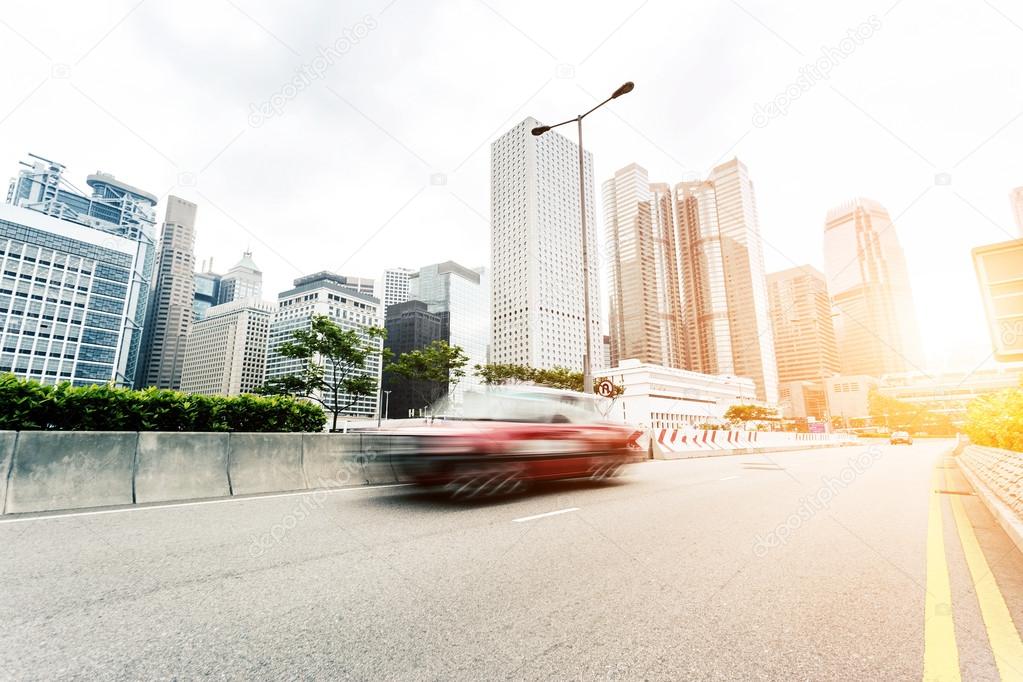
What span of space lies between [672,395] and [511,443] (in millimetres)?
121216

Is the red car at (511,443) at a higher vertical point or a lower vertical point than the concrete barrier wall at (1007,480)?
higher

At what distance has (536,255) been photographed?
112 metres

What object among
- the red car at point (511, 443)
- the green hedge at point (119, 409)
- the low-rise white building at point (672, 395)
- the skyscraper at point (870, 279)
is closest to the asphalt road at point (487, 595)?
the red car at point (511, 443)

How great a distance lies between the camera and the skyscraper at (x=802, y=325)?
110000 millimetres

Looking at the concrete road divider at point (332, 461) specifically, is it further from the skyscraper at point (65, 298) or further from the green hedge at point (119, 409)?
the skyscraper at point (65, 298)

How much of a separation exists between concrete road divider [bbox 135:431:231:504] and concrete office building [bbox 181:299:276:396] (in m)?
164

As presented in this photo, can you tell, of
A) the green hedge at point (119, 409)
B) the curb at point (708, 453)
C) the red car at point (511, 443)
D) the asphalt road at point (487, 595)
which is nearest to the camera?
the asphalt road at point (487, 595)

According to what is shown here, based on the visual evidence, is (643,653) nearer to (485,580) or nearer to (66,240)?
(485,580)

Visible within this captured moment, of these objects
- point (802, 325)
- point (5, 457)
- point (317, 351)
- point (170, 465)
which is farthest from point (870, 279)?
point (5, 457)

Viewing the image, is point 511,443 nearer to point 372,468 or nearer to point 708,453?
point 372,468

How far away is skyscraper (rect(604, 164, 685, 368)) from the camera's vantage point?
148 m

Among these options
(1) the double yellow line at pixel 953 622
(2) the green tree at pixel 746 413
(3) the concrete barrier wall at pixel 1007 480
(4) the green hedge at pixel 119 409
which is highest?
(2) the green tree at pixel 746 413

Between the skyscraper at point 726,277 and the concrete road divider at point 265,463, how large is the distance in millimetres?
126943

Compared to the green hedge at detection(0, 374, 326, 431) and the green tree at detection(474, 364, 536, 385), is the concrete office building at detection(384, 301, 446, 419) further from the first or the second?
the green hedge at detection(0, 374, 326, 431)
